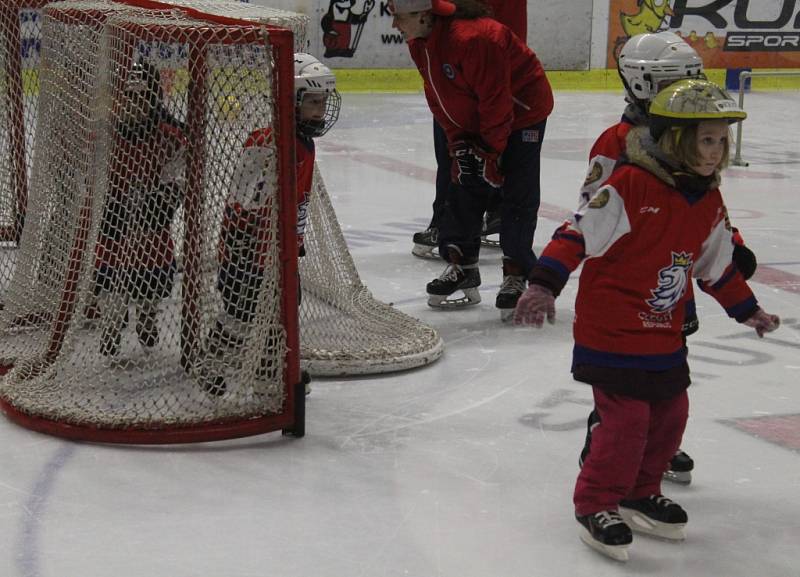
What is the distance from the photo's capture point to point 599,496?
100 inches

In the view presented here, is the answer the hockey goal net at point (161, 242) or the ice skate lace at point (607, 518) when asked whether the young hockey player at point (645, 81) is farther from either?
the hockey goal net at point (161, 242)

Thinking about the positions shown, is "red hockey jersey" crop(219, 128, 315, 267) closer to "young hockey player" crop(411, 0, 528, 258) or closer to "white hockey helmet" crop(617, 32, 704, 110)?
"white hockey helmet" crop(617, 32, 704, 110)

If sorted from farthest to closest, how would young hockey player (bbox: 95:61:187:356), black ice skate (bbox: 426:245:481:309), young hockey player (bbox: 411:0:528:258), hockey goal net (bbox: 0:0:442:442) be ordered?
1. young hockey player (bbox: 411:0:528:258)
2. black ice skate (bbox: 426:245:481:309)
3. young hockey player (bbox: 95:61:187:356)
4. hockey goal net (bbox: 0:0:442:442)

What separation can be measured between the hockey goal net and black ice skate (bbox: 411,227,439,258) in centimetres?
187

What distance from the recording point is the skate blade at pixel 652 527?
8.58 ft

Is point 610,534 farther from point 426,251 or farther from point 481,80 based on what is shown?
point 426,251

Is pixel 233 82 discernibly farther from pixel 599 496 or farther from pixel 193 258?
pixel 599 496

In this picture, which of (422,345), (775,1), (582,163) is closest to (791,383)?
(422,345)

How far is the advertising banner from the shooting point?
44.0 feet

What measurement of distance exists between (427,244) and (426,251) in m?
0.03

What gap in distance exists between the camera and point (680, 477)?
2.92 meters

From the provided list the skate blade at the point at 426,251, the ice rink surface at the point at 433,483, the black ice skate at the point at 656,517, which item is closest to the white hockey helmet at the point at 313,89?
the ice rink surface at the point at 433,483

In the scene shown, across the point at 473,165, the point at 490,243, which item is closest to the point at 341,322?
the point at 473,165

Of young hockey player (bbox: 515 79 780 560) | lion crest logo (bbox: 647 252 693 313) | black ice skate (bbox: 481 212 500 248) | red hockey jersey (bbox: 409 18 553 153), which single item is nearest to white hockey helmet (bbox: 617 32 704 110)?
young hockey player (bbox: 515 79 780 560)
